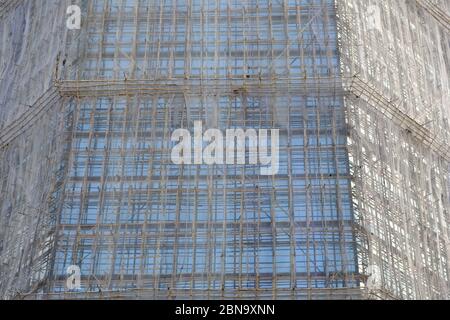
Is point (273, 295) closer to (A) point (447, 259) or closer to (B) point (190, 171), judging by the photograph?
(B) point (190, 171)

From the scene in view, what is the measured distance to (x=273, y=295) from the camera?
24797 mm

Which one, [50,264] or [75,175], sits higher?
[75,175]

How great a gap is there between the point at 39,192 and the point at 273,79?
6467 mm

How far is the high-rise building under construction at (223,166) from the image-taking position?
2558 centimetres

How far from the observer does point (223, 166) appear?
88.3 feet

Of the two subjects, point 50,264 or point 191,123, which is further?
point 191,123

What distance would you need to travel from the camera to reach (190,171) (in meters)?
26.9

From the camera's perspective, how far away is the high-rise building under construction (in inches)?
1007
